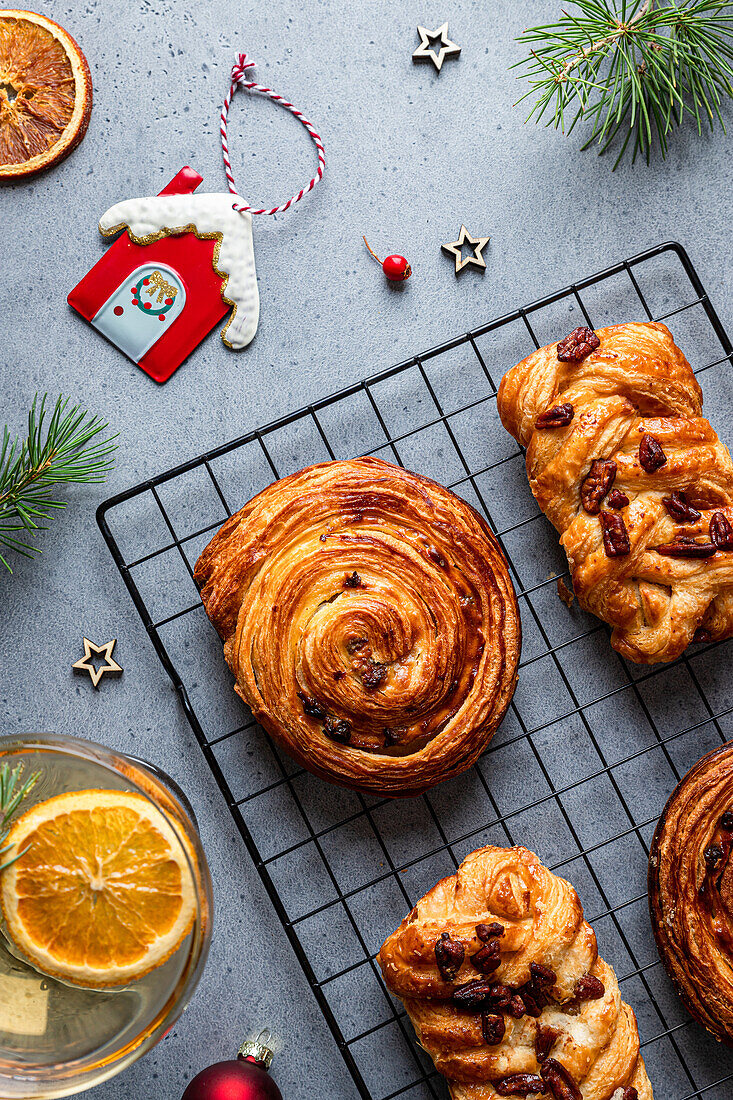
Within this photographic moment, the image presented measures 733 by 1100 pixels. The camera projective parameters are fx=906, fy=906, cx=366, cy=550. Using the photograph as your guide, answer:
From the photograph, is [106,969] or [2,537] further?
[2,537]

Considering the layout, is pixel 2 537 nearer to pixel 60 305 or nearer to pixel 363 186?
pixel 60 305

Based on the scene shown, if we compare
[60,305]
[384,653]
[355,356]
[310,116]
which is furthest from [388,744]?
[310,116]

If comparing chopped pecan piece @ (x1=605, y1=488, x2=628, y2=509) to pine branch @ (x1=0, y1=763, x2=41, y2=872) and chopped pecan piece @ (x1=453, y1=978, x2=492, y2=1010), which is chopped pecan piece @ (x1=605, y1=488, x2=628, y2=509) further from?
pine branch @ (x1=0, y1=763, x2=41, y2=872)

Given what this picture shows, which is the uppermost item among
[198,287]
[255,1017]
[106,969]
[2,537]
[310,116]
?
A: [310,116]

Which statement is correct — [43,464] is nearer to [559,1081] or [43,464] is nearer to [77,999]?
[77,999]

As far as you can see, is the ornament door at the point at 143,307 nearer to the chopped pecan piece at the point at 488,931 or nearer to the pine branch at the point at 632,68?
the pine branch at the point at 632,68

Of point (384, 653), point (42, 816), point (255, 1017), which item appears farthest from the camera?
point (255, 1017)

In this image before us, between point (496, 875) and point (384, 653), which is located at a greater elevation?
point (384, 653)

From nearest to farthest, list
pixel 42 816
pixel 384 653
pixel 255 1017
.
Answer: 1. pixel 42 816
2. pixel 384 653
3. pixel 255 1017
